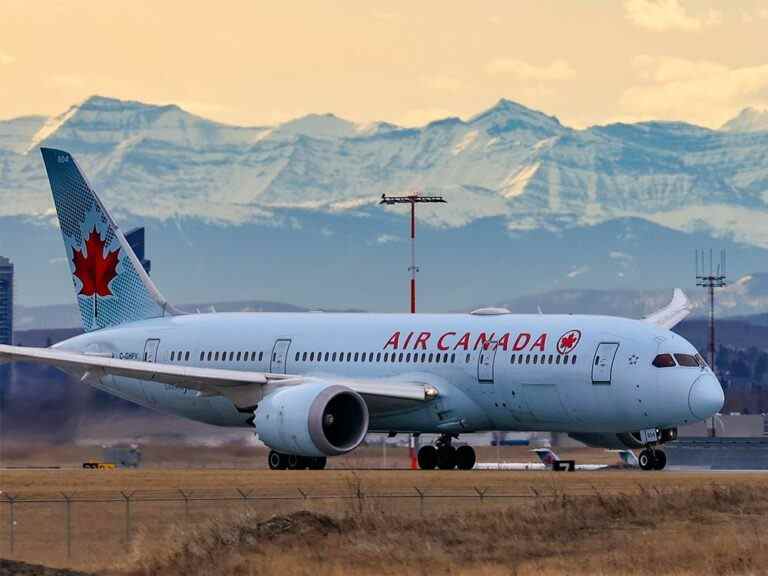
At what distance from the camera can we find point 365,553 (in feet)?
134

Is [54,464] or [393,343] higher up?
[393,343]

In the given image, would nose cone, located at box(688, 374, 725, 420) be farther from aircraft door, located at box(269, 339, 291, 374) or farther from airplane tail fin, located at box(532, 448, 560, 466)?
airplane tail fin, located at box(532, 448, 560, 466)

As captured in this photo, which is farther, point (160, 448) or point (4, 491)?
point (160, 448)

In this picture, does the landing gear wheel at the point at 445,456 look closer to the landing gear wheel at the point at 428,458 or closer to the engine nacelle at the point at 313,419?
the landing gear wheel at the point at 428,458

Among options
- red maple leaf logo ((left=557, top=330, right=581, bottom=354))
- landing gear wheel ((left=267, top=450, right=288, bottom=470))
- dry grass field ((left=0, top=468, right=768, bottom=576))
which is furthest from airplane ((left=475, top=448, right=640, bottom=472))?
dry grass field ((left=0, top=468, right=768, bottom=576))

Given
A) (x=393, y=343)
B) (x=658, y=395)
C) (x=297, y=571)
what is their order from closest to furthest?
(x=297, y=571) < (x=658, y=395) < (x=393, y=343)

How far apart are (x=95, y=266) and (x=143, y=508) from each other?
28.5 m

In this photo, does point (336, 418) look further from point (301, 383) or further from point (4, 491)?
point (4, 491)

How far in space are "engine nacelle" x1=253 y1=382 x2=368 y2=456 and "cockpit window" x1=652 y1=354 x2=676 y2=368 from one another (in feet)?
28.8

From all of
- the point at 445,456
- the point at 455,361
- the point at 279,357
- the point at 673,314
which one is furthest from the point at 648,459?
the point at 279,357

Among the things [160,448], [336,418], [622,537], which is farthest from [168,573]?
[160,448]

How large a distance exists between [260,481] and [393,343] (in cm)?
1130

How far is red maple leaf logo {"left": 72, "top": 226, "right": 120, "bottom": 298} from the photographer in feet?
249

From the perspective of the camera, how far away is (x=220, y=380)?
6378cm
